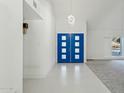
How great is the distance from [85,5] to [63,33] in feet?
8.38

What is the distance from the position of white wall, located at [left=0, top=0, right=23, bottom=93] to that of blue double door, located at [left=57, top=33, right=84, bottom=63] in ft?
27.7

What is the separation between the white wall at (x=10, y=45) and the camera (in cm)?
184

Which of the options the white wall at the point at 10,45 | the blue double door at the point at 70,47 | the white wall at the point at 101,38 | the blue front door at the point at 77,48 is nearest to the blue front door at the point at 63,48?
the blue double door at the point at 70,47

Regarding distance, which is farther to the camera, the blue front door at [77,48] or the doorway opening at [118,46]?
the doorway opening at [118,46]

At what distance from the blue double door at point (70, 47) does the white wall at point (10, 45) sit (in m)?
Answer: 8.43

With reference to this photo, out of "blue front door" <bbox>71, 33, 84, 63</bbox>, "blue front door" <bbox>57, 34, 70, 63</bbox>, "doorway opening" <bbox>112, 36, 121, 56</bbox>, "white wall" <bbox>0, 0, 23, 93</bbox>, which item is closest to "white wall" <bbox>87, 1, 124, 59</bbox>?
"doorway opening" <bbox>112, 36, 121, 56</bbox>

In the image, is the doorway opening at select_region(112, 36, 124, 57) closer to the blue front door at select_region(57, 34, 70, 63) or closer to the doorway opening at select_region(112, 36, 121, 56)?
the doorway opening at select_region(112, 36, 121, 56)

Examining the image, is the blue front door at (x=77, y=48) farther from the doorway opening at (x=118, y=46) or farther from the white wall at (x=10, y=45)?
the white wall at (x=10, y=45)

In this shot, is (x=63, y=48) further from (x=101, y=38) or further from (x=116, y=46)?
(x=116, y=46)

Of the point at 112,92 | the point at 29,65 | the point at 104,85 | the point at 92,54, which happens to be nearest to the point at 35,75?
the point at 29,65

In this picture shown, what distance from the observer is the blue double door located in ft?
35.0

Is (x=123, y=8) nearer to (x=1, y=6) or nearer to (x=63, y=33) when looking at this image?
(x=63, y=33)

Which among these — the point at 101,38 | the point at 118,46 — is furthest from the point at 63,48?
the point at 118,46

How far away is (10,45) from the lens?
1989 mm
